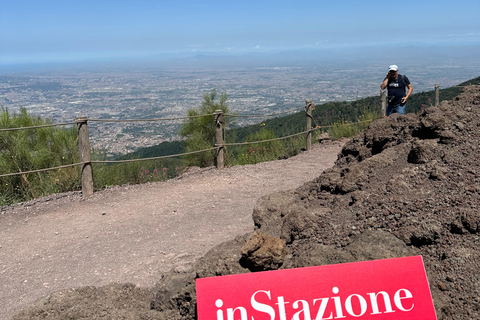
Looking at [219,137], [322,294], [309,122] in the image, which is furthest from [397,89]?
[322,294]

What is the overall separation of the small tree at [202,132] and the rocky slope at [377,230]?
6.22m

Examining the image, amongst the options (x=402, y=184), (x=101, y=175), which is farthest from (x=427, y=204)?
(x=101, y=175)

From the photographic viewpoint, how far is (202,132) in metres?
10.8

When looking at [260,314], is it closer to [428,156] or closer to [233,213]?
[428,156]

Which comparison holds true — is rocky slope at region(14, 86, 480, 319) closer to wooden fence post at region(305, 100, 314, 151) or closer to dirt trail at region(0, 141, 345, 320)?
dirt trail at region(0, 141, 345, 320)

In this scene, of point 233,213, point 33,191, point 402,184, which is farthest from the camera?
point 33,191

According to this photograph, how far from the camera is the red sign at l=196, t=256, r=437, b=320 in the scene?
2.19m

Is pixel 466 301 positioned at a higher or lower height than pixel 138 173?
higher

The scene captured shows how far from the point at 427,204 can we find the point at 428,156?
0.67 meters

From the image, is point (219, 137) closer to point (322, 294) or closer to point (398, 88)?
point (398, 88)

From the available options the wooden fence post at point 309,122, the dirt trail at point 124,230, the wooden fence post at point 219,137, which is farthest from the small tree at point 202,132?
the wooden fence post at point 309,122

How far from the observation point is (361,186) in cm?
366

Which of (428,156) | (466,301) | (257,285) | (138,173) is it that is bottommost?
(138,173)

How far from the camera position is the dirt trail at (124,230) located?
4.40 meters
